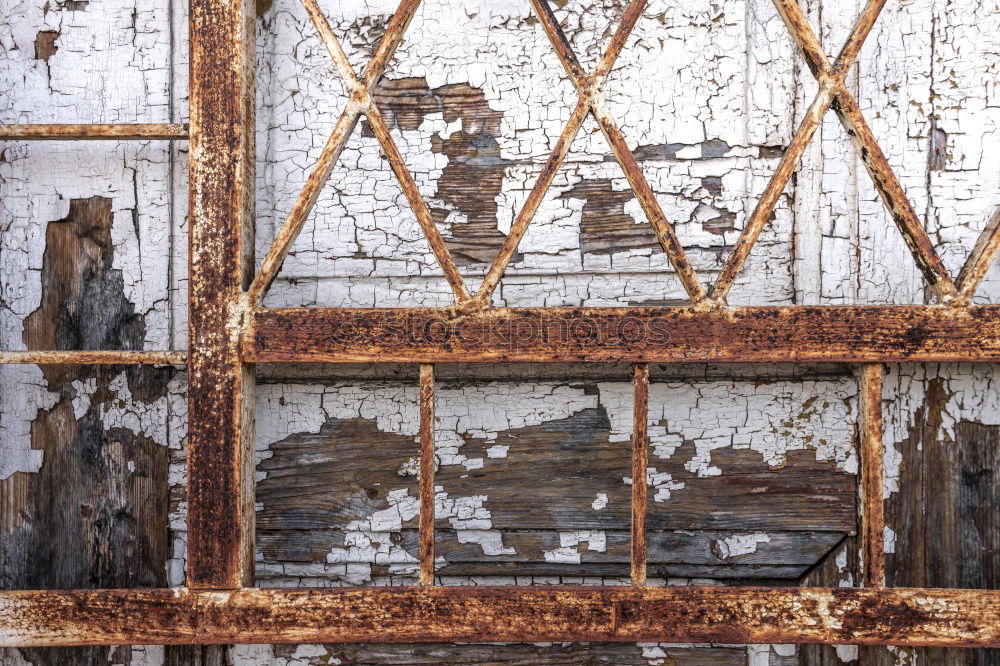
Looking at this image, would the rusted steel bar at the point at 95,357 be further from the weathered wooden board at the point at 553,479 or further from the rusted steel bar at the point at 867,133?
the rusted steel bar at the point at 867,133

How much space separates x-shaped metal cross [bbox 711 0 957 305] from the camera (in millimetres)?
959

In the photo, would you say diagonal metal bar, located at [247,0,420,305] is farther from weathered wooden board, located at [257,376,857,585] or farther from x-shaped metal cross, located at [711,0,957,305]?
x-shaped metal cross, located at [711,0,957,305]

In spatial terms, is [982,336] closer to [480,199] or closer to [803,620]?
[803,620]

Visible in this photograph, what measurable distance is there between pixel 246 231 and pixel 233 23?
0.36m

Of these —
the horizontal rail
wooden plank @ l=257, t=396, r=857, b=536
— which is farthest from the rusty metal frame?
wooden plank @ l=257, t=396, r=857, b=536

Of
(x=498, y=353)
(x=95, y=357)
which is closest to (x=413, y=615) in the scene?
(x=498, y=353)

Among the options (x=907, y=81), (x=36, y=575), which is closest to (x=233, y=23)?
(x=36, y=575)

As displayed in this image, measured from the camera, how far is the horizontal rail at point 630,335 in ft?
Answer: 3.15

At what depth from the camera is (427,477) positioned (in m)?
0.99

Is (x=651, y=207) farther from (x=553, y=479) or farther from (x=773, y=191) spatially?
(x=553, y=479)

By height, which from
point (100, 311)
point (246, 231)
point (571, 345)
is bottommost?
point (571, 345)

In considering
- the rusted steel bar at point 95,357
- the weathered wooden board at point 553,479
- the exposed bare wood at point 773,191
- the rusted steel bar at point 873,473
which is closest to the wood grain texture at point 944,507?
the weathered wooden board at point 553,479

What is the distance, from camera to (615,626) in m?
0.98

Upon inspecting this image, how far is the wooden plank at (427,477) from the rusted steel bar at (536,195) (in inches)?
6.8
